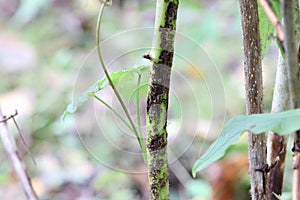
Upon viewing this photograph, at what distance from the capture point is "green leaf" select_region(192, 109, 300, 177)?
0.33 metres

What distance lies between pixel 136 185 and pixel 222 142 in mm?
1132

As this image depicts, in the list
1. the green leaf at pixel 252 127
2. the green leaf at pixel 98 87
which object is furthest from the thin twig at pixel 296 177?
the green leaf at pixel 98 87

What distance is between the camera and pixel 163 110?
0.39 metres

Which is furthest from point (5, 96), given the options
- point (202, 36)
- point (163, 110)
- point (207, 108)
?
point (163, 110)

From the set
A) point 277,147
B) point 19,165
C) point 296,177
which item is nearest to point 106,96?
point 19,165

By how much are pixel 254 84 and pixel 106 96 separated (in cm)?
126

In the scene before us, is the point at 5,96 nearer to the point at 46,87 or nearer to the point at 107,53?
the point at 46,87

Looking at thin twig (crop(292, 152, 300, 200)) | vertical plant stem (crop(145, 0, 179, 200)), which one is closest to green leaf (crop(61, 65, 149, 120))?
vertical plant stem (crop(145, 0, 179, 200))

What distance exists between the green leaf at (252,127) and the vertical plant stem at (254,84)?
0.30 feet

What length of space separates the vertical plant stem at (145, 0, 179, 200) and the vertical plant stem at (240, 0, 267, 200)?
A: 3.4 inches

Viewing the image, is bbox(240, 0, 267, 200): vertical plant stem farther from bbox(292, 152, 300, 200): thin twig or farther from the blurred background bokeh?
the blurred background bokeh

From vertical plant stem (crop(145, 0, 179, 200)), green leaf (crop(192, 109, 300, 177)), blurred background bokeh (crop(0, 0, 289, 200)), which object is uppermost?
blurred background bokeh (crop(0, 0, 289, 200))

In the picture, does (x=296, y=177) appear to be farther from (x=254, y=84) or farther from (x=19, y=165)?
(x=19, y=165)

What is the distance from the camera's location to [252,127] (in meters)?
0.33
